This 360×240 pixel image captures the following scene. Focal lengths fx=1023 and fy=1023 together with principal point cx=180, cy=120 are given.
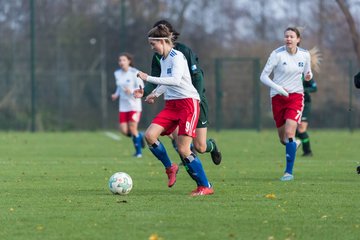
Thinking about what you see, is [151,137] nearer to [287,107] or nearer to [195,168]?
[195,168]

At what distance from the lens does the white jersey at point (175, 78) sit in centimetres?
1119

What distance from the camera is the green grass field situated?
8.47 m

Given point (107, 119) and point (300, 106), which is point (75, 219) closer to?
point (300, 106)

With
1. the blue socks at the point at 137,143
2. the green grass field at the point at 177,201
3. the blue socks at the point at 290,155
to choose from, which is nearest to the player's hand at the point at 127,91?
the blue socks at the point at 137,143

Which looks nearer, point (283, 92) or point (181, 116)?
point (181, 116)

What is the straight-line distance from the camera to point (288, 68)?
1403cm

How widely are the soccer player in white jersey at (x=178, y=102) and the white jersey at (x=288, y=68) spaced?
8.66 ft

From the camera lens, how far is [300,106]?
14.1 m

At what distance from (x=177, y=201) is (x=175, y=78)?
1385 millimetres

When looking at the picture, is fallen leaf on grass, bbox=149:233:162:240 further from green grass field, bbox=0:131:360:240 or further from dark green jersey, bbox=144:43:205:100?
dark green jersey, bbox=144:43:205:100

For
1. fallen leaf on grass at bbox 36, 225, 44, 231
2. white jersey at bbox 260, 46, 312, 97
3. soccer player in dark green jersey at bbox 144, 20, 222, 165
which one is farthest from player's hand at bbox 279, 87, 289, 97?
fallen leaf on grass at bbox 36, 225, 44, 231

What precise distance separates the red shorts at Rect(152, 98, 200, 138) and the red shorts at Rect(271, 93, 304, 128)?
2.71m

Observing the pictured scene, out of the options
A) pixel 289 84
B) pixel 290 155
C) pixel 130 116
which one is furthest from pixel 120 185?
pixel 130 116

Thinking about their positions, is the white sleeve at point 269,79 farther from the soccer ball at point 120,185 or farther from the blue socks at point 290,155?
the soccer ball at point 120,185
